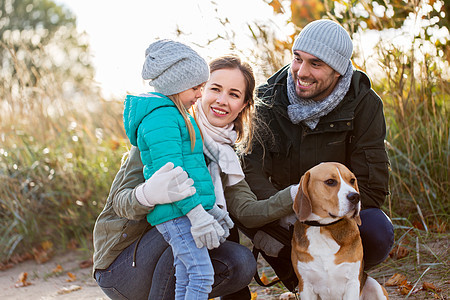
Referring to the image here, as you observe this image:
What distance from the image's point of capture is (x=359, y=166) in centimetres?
343

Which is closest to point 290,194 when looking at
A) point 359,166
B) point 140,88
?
point 359,166

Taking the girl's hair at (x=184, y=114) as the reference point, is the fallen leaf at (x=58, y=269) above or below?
below

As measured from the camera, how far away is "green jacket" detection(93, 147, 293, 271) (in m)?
2.85

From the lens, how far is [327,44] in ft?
11.2

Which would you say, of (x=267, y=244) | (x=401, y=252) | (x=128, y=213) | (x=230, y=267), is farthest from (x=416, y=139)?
(x=128, y=213)

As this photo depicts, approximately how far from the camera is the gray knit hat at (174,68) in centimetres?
280

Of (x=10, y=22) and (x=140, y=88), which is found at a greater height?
(x=10, y=22)

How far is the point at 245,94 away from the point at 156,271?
122 cm

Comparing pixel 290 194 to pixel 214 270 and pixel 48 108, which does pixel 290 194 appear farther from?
pixel 48 108

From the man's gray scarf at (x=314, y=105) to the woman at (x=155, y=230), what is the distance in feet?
1.36

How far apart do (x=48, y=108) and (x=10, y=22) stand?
23.0 meters

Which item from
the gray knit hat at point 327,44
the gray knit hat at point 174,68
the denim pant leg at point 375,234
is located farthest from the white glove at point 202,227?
the gray knit hat at point 327,44

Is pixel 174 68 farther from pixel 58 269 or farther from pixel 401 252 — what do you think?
pixel 58 269

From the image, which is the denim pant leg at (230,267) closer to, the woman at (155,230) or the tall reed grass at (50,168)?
the woman at (155,230)
